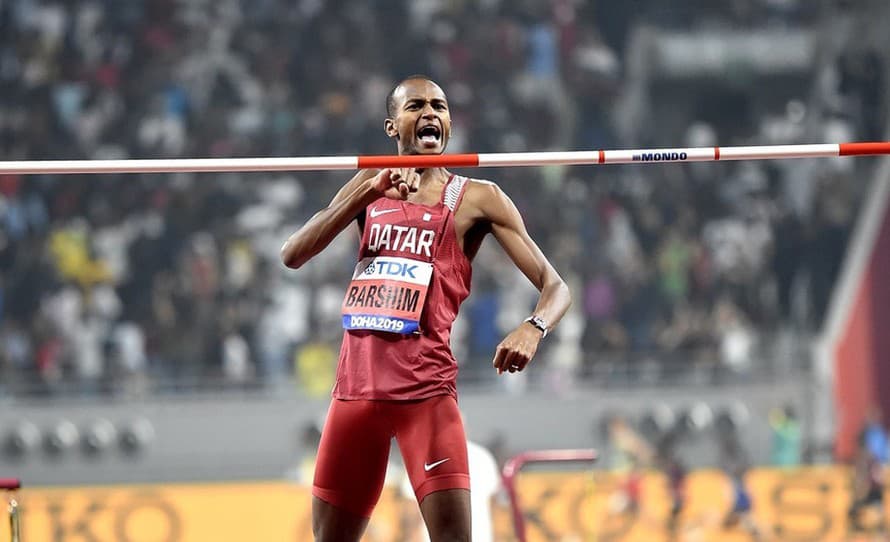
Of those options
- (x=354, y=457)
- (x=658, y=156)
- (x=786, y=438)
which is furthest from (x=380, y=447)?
(x=786, y=438)

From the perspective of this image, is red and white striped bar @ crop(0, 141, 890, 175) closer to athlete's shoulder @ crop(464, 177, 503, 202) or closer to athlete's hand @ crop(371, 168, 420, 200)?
athlete's shoulder @ crop(464, 177, 503, 202)

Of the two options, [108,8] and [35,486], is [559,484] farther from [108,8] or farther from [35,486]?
[108,8]

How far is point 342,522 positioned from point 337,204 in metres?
1.01

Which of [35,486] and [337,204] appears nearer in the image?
[337,204]

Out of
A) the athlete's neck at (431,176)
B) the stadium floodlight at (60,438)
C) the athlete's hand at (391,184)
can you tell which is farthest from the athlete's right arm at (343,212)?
the stadium floodlight at (60,438)

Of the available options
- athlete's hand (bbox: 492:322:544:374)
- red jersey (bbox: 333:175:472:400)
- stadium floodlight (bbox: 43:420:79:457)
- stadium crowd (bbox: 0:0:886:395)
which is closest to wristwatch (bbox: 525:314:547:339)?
athlete's hand (bbox: 492:322:544:374)

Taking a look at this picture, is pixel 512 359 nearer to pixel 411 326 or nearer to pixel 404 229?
pixel 411 326

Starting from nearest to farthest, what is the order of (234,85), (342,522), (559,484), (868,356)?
(342,522) < (559,484) < (868,356) < (234,85)

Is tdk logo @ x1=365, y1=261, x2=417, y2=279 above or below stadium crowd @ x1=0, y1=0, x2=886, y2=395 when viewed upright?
below

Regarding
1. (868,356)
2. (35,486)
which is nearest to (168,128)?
(35,486)

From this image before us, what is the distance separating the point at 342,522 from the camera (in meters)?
4.43

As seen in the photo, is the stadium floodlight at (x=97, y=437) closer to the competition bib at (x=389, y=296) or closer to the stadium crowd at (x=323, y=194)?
the stadium crowd at (x=323, y=194)

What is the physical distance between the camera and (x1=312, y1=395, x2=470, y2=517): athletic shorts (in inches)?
172

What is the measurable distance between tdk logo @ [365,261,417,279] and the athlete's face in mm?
404
